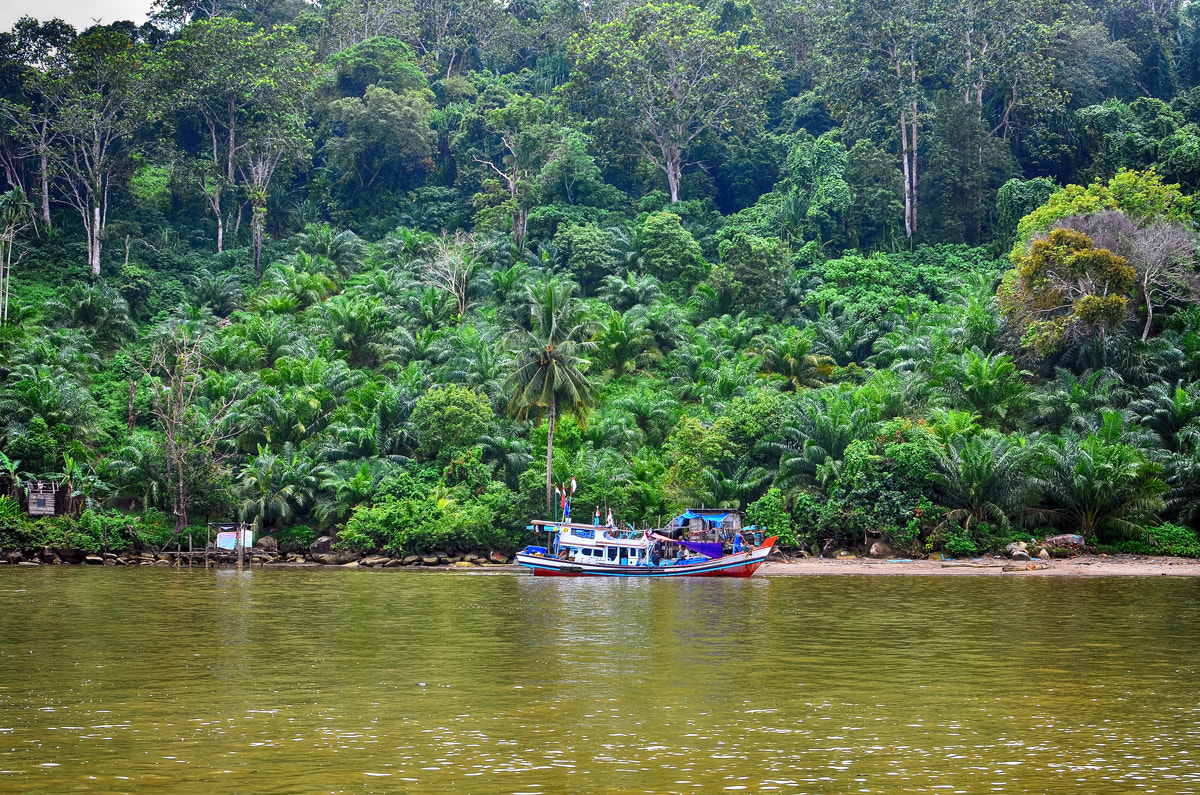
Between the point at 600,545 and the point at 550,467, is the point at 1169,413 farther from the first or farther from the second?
the point at 550,467

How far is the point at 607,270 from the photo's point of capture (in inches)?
2200

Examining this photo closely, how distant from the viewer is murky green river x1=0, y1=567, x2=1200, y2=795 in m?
11.8

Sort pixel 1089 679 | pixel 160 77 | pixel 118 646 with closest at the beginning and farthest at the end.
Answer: pixel 1089 679 → pixel 118 646 → pixel 160 77

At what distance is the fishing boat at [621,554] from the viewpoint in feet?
117

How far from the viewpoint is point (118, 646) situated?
797 inches

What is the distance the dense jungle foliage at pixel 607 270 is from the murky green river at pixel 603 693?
10.6m

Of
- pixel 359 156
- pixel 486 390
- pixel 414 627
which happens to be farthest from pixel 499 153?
pixel 414 627

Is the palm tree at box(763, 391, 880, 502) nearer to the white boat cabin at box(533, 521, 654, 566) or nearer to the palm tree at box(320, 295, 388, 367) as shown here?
the white boat cabin at box(533, 521, 654, 566)

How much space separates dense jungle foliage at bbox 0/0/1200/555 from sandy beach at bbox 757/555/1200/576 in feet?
4.09

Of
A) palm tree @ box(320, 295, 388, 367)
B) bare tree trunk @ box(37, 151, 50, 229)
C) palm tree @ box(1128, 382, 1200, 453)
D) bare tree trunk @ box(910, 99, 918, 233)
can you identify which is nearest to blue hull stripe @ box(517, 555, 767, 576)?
palm tree @ box(1128, 382, 1200, 453)

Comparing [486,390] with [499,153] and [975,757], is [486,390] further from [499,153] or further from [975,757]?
[975,757]

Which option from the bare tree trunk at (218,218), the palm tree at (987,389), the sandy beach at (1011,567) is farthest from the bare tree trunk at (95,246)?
the palm tree at (987,389)

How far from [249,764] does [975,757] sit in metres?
7.94

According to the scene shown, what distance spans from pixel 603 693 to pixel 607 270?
135 feet
